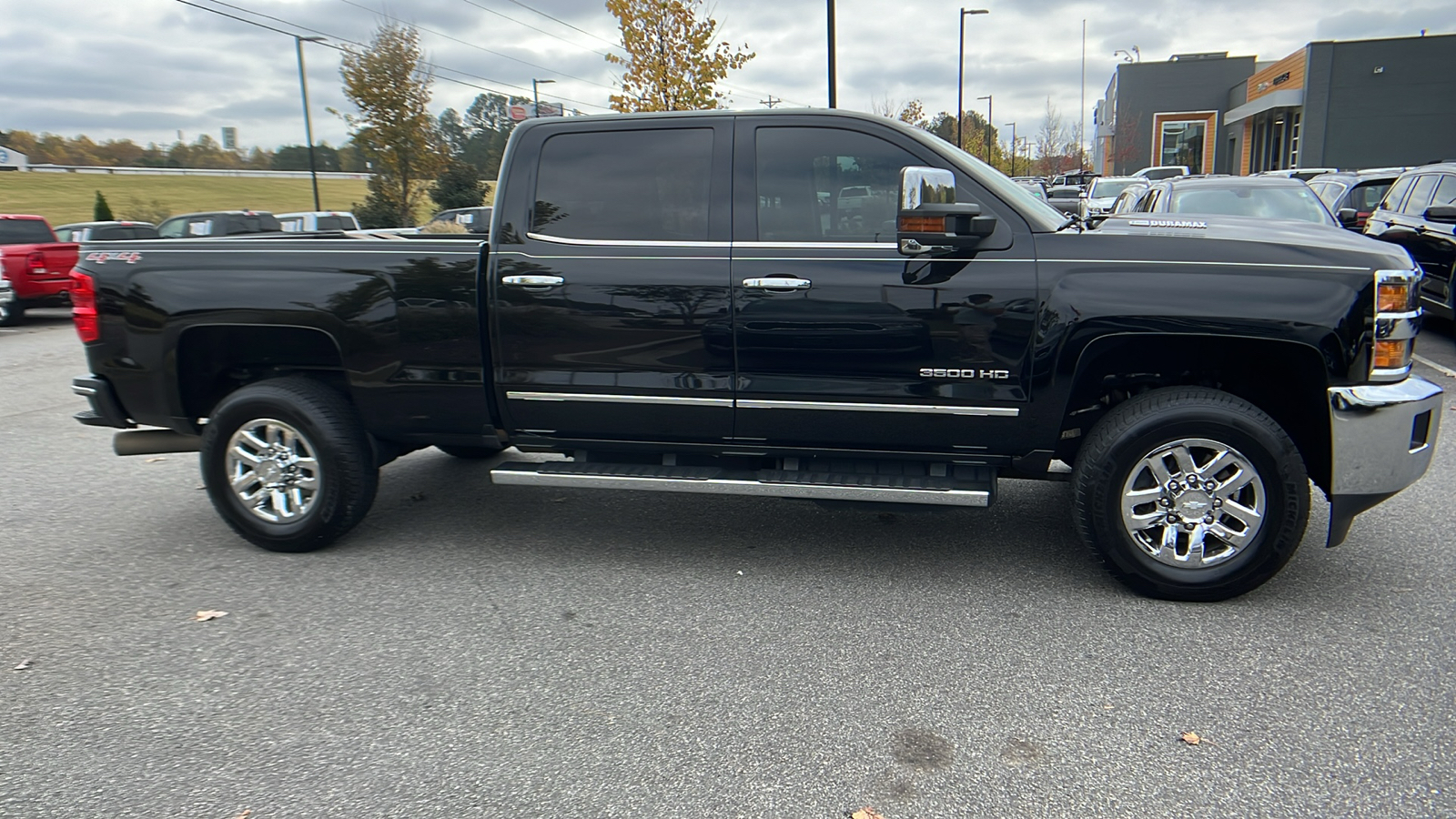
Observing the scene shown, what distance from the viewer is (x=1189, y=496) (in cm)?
408

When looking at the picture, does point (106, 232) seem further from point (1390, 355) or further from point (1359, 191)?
point (1359, 191)

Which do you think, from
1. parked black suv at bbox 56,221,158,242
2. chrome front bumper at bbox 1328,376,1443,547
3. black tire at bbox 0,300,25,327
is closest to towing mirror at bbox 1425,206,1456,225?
chrome front bumper at bbox 1328,376,1443,547

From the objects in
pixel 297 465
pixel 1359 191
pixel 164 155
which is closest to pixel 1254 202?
pixel 1359 191

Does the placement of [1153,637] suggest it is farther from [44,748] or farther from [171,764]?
[44,748]

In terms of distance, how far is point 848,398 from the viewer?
14.3 feet

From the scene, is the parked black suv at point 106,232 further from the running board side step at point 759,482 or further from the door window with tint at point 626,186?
the running board side step at point 759,482

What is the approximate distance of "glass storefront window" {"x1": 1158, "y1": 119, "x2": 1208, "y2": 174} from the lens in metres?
54.2

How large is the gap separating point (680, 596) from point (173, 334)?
2908mm

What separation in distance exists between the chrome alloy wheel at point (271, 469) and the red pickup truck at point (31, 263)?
14.5m

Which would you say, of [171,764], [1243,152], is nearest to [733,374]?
[171,764]

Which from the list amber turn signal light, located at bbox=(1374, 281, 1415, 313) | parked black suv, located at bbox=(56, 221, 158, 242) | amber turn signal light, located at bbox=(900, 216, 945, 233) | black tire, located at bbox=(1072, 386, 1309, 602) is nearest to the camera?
amber turn signal light, located at bbox=(1374, 281, 1415, 313)

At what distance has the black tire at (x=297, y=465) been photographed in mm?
4859

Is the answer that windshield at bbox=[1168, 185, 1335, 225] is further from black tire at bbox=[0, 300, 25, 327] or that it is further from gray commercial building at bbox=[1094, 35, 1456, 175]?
gray commercial building at bbox=[1094, 35, 1456, 175]

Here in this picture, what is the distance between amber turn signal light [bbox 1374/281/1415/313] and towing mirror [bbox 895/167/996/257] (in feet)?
4.88
